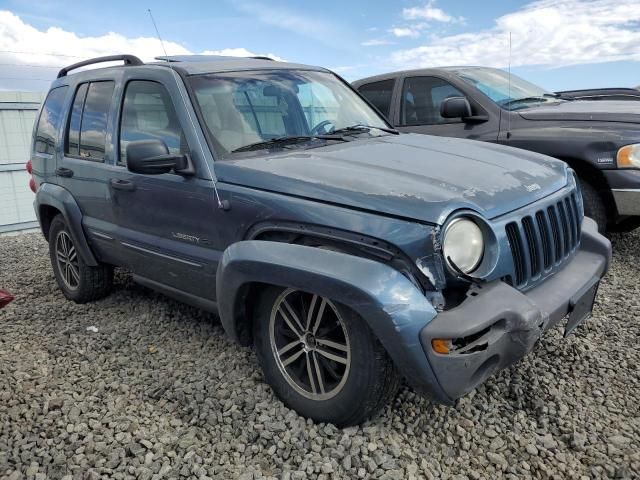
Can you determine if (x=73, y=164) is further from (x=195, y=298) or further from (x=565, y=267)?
(x=565, y=267)

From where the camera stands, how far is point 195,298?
3.36 m

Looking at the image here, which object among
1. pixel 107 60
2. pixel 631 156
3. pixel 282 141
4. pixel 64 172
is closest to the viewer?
pixel 282 141

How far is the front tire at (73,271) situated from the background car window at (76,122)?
2.07 feet

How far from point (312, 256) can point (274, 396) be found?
0.97m

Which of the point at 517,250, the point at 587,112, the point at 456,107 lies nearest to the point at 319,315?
the point at 517,250

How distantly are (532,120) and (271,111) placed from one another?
3.12m

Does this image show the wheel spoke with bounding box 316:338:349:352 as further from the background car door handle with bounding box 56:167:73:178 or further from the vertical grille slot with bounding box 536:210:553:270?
the background car door handle with bounding box 56:167:73:178

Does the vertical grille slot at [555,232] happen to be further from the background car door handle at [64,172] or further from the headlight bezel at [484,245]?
the background car door handle at [64,172]

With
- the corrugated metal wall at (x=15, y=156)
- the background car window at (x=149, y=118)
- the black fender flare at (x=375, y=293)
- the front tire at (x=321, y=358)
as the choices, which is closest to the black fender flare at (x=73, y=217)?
the background car window at (x=149, y=118)

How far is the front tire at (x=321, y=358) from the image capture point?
7.93 ft

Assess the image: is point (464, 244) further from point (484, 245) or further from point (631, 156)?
point (631, 156)

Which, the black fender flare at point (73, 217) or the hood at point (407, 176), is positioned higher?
the hood at point (407, 176)

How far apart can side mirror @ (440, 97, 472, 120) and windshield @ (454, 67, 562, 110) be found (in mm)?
519

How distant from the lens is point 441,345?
7.17ft
